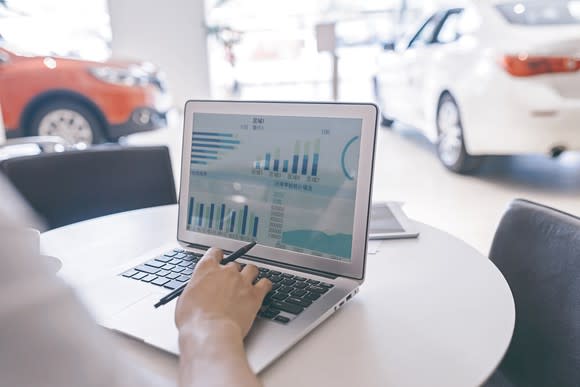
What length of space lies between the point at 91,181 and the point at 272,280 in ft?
2.96

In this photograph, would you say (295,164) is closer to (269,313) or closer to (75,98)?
(269,313)

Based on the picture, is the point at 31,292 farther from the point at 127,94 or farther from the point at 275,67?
the point at 275,67

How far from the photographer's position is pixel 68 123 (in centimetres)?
403

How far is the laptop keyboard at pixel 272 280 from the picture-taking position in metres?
Result: 0.68

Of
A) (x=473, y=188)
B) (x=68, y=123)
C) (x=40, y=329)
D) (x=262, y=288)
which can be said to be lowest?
(x=473, y=188)

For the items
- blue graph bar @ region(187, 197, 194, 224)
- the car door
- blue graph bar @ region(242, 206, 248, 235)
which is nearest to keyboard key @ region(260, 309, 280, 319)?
blue graph bar @ region(242, 206, 248, 235)

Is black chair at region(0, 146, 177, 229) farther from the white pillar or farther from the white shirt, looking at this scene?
the white pillar

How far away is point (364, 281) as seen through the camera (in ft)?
2.68

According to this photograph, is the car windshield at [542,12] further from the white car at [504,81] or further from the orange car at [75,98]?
the orange car at [75,98]

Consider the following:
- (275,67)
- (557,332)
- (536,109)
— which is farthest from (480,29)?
(275,67)

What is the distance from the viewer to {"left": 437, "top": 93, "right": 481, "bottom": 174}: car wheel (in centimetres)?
326

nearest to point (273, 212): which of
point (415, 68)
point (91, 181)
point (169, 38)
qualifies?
point (91, 181)

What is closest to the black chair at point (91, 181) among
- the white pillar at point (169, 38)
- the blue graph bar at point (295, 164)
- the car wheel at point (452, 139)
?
the blue graph bar at point (295, 164)

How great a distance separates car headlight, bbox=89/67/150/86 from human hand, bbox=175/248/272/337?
373cm
